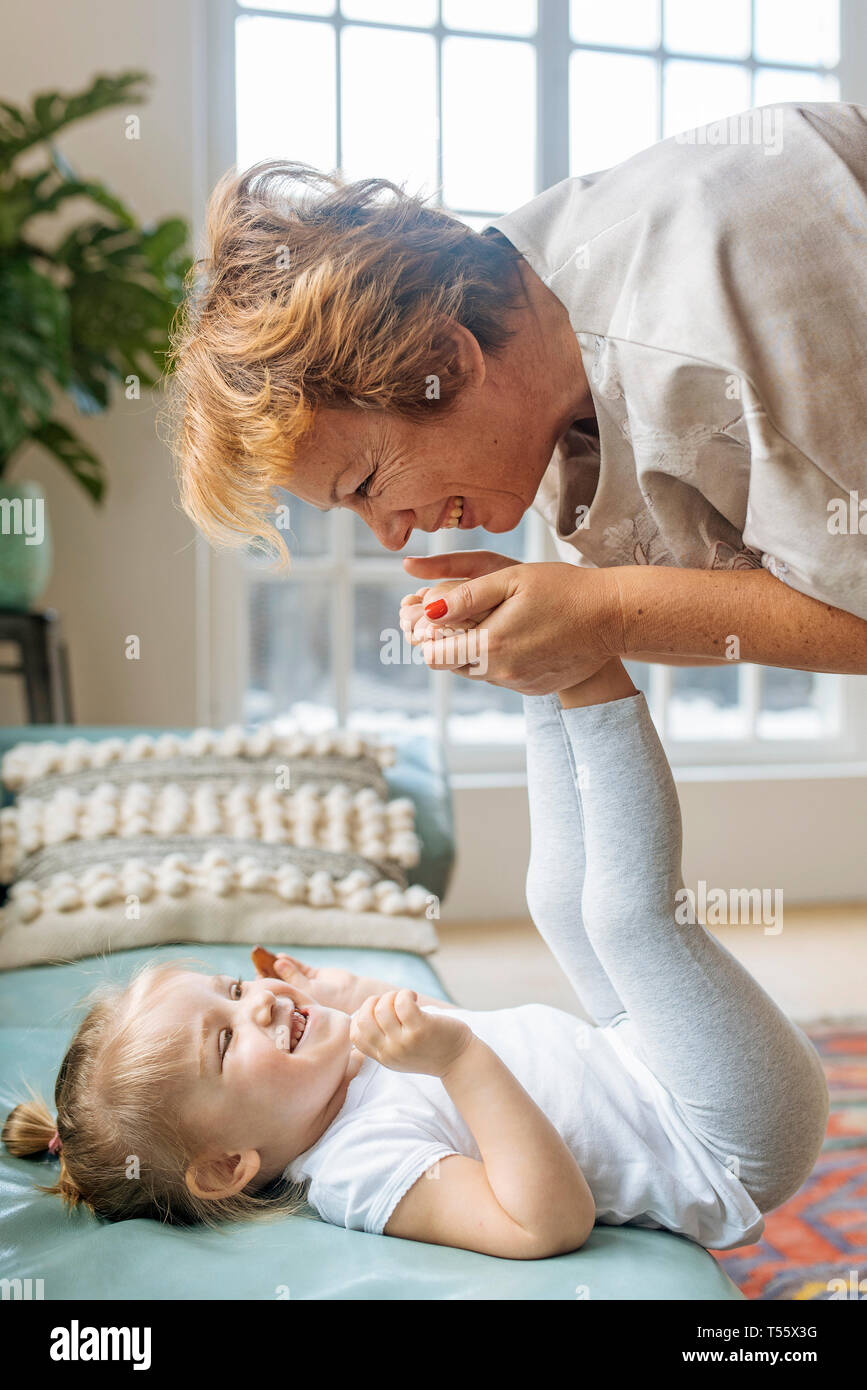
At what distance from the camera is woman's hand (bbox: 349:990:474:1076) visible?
93 centimetres

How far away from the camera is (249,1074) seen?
103 centimetres

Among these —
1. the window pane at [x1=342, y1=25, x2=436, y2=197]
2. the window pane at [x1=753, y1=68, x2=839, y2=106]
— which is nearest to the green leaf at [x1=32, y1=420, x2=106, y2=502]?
the window pane at [x1=342, y1=25, x2=436, y2=197]

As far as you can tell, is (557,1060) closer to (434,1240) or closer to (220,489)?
(434,1240)

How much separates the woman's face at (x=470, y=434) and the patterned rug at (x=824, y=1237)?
3.36 ft

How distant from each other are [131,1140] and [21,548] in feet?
6.43

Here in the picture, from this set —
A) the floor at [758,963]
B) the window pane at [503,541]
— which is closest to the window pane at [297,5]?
the window pane at [503,541]

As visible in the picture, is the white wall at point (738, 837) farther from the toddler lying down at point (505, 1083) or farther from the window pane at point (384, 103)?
the toddler lying down at point (505, 1083)

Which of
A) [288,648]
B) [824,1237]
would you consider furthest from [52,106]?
[824,1237]

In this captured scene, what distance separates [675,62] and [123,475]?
2.16 m

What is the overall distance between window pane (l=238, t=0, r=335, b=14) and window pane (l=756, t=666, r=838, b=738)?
93.9 inches

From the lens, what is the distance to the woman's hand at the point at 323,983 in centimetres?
126

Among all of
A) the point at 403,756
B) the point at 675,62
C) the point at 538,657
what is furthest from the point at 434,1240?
the point at 675,62

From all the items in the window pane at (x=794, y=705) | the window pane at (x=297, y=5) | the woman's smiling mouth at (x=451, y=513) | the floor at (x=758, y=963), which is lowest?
the floor at (x=758, y=963)

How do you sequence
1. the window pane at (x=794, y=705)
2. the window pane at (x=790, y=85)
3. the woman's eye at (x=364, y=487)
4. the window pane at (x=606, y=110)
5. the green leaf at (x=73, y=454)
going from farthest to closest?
the window pane at (x=794, y=705) < the window pane at (x=790, y=85) < the window pane at (x=606, y=110) < the green leaf at (x=73, y=454) < the woman's eye at (x=364, y=487)
